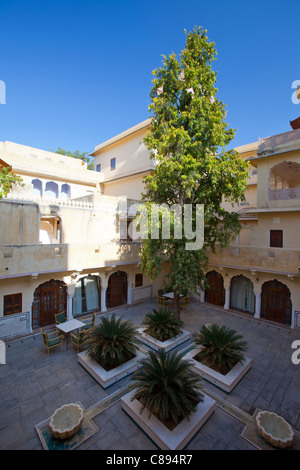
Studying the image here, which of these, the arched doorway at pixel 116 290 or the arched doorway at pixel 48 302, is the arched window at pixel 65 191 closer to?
the arched doorway at pixel 116 290

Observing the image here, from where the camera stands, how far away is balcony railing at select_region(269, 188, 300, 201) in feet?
43.8

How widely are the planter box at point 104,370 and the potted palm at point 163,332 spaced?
139cm

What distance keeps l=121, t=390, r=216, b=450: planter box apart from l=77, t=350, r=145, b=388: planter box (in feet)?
3.82

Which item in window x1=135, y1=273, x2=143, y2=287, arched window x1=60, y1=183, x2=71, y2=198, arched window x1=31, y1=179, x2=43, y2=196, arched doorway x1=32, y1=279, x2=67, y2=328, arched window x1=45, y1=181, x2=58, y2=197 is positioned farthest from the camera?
arched window x1=60, y1=183, x2=71, y2=198

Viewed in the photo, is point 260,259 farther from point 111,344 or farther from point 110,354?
point 110,354

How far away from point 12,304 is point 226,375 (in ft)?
32.4

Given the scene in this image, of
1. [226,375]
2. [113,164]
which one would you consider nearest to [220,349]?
[226,375]

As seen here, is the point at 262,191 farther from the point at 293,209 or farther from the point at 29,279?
the point at 29,279

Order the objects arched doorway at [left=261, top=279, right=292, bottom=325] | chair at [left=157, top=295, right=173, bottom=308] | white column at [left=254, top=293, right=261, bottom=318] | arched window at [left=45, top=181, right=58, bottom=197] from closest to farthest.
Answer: arched doorway at [left=261, top=279, right=292, bottom=325] → white column at [left=254, top=293, right=261, bottom=318] → chair at [left=157, top=295, right=173, bottom=308] → arched window at [left=45, top=181, right=58, bottom=197]

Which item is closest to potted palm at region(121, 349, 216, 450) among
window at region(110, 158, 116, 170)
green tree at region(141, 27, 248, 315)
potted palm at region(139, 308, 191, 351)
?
potted palm at region(139, 308, 191, 351)

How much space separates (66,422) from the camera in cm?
554

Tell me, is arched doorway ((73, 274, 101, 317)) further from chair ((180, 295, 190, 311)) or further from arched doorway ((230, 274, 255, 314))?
arched doorway ((230, 274, 255, 314))
